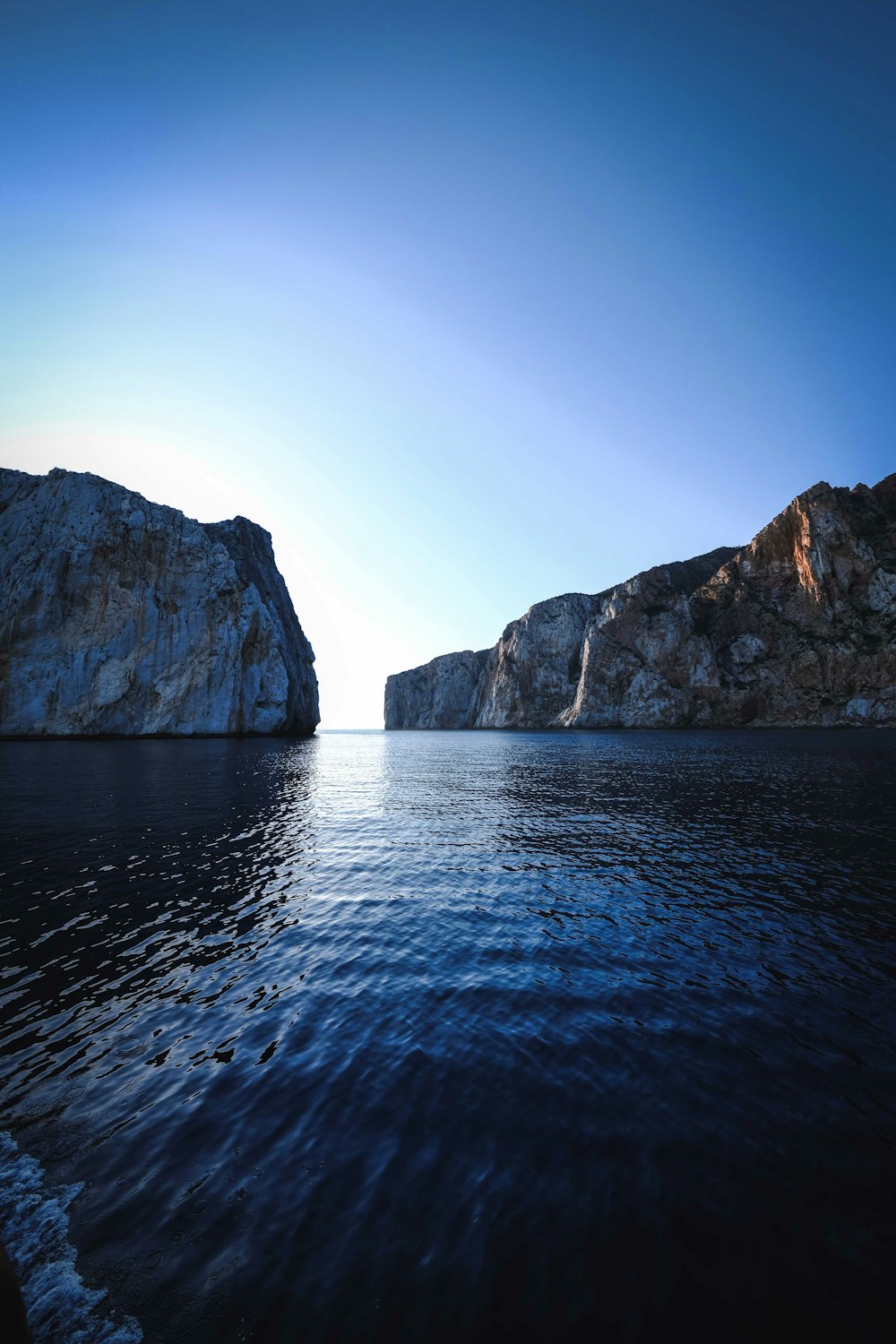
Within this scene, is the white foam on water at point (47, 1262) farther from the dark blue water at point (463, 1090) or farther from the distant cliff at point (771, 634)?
the distant cliff at point (771, 634)

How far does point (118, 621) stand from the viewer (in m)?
91.9

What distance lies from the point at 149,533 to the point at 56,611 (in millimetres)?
19797

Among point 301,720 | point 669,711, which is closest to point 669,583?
point 669,711

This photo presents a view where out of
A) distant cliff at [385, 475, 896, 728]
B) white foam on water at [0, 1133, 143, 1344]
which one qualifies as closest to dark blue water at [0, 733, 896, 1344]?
white foam on water at [0, 1133, 143, 1344]

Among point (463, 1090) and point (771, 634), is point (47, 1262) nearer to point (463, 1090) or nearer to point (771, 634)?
point (463, 1090)

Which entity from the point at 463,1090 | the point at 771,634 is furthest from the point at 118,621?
the point at 771,634

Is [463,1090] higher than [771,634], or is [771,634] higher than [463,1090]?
[771,634]

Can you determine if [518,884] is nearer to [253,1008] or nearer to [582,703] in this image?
[253,1008]

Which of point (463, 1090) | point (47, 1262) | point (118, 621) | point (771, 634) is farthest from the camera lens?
point (771, 634)

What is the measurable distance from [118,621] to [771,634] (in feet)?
450

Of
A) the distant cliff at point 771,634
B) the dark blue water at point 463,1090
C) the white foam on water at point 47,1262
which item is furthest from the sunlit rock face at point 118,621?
the white foam on water at point 47,1262

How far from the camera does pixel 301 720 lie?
133m

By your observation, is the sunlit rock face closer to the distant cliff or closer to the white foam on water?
the distant cliff

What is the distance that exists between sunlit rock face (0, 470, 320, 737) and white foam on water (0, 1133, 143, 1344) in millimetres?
96570
